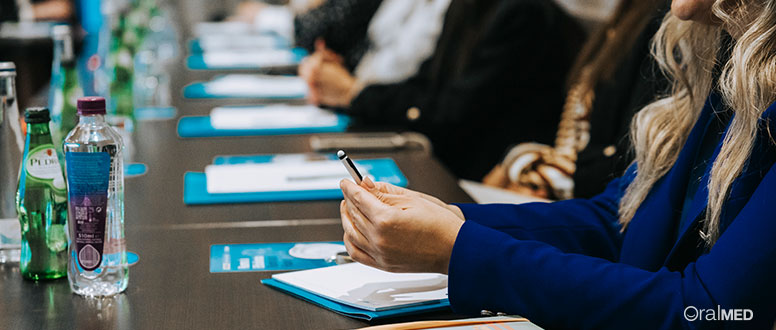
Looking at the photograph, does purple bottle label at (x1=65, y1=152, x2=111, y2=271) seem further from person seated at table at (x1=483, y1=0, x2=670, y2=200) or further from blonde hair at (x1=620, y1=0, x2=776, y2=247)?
person seated at table at (x1=483, y1=0, x2=670, y2=200)

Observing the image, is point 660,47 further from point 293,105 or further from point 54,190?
point 293,105

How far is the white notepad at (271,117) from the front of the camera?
2.07 metres

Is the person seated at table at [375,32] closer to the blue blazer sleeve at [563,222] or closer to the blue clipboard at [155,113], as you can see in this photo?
the blue clipboard at [155,113]

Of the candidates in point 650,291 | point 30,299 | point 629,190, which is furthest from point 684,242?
point 30,299

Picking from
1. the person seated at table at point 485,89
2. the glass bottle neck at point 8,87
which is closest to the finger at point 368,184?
the glass bottle neck at point 8,87

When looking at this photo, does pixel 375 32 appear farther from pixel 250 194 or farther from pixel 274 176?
pixel 250 194

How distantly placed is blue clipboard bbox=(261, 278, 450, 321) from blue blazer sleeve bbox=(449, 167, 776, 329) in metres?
0.04

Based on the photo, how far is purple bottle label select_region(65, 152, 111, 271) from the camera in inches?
34.9

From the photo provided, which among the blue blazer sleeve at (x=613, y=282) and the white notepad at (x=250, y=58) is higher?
the blue blazer sleeve at (x=613, y=282)

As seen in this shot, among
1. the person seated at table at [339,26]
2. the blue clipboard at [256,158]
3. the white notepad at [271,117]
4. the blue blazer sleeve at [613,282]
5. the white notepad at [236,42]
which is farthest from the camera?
the white notepad at [236,42]

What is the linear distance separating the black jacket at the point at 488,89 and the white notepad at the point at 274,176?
2.08 feet

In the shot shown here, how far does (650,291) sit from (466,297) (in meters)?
0.18

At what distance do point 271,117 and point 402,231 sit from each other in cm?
138

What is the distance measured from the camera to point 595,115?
1854 millimetres
